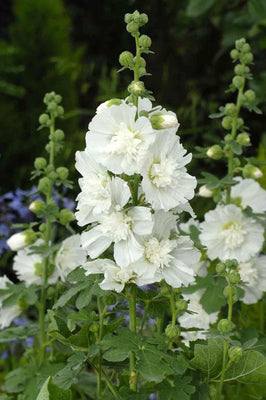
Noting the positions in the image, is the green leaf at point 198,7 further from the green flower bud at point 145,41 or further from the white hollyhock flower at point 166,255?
the white hollyhock flower at point 166,255

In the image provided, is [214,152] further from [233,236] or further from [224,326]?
[224,326]

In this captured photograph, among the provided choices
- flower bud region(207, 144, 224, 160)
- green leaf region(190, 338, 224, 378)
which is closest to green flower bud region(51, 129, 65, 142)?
flower bud region(207, 144, 224, 160)

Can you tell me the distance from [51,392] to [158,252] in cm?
27

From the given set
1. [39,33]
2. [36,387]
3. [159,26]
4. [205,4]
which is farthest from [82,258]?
[159,26]

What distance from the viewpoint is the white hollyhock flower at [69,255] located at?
63.1 inches

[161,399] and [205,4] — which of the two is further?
[205,4]

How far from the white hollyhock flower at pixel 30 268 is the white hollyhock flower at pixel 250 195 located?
46cm

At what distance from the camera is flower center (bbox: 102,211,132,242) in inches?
41.6

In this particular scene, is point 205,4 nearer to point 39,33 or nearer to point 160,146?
point 39,33

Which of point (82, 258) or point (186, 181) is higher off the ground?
point (186, 181)

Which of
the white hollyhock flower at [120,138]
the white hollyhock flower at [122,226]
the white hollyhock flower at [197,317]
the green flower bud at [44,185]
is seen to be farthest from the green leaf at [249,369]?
the green flower bud at [44,185]

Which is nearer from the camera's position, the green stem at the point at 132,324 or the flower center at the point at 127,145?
the flower center at the point at 127,145

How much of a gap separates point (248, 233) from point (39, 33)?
8.09 feet

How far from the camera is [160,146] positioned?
1.08 m
